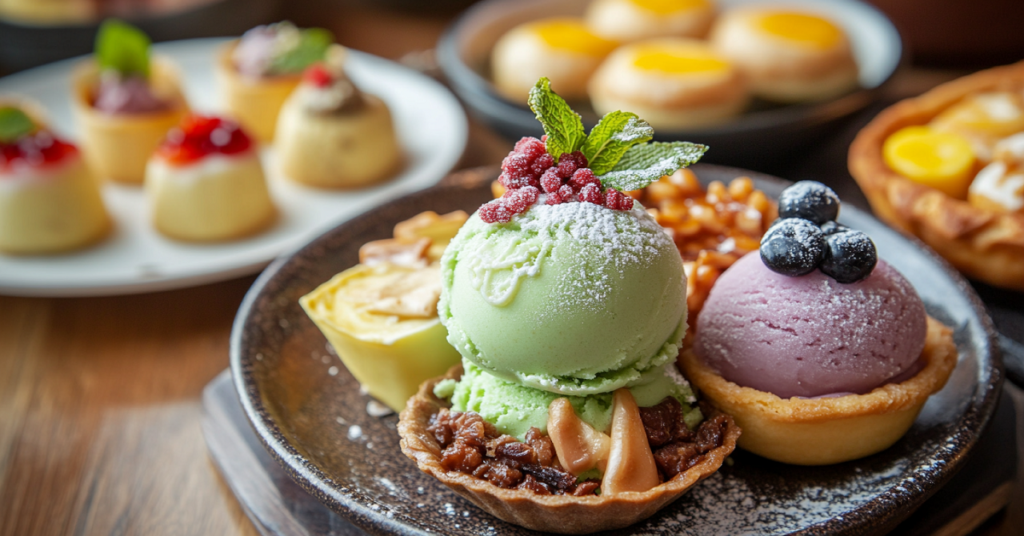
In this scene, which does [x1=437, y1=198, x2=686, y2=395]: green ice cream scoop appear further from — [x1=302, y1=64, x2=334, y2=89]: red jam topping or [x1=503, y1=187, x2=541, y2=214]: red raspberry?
[x1=302, y1=64, x2=334, y2=89]: red jam topping

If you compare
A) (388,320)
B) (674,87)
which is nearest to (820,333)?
(388,320)

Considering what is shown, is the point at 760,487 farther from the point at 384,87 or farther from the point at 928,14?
the point at 928,14

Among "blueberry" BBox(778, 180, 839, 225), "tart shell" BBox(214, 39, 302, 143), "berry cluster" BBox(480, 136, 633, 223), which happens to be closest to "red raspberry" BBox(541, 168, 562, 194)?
"berry cluster" BBox(480, 136, 633, 223)

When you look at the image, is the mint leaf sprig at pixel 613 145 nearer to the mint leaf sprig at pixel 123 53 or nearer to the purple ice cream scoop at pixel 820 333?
the purple ice cream scoop at pixel 820 333

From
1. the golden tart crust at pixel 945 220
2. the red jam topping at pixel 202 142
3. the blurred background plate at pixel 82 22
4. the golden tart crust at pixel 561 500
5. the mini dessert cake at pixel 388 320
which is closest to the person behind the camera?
the golden tart crust at pixel 561 500

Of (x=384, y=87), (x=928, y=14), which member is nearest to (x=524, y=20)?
(x=384, y=87)

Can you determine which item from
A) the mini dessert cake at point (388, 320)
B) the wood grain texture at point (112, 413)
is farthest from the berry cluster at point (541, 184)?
the wood grain texture at point (112, 413)
